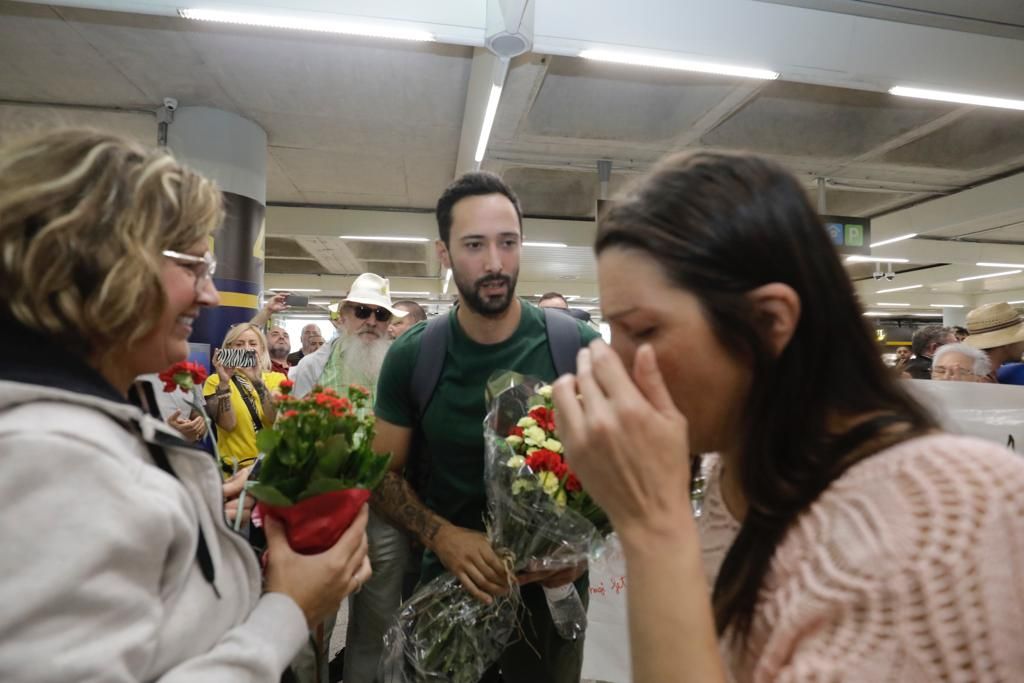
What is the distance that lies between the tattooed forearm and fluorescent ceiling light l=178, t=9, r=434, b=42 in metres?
2.78

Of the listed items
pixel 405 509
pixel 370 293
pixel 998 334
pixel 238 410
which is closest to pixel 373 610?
pixel 405 509

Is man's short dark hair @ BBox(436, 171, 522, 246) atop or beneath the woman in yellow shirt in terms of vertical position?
atop

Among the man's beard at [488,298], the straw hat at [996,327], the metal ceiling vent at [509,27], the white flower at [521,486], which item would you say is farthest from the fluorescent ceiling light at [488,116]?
the straw hat at [996,327]

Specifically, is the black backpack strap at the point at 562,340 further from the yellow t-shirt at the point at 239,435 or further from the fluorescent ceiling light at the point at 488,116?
the fluorescent ceiling light at the point at 488,116

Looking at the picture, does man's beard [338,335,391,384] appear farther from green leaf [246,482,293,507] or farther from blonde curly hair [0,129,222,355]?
blonde curly hair [0,129,222,355]

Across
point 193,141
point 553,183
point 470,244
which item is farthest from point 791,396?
point 553,183

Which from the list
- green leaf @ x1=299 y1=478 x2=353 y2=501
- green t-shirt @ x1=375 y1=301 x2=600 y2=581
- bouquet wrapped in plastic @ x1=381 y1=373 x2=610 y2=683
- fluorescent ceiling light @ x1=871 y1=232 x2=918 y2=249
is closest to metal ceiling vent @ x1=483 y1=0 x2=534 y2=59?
green t-shirt @ x1=375 y1=301 x2=600 y2=581

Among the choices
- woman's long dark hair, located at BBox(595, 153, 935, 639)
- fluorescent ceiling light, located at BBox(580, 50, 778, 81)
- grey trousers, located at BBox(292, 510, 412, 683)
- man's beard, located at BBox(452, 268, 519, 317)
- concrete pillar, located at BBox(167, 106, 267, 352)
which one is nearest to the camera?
woman's long dark hair, located at BBox(595, 153, 935, 639)

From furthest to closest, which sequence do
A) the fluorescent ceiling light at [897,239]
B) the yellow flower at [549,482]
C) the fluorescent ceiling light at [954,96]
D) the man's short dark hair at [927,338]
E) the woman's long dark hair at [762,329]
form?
the fluorescent ceiling light at [897,239], the man's short dark hair at [927,338], the fluorescent ceiling light at [954,96], the yellow flower at [549,482], the woman's long dark hair at [762,329]

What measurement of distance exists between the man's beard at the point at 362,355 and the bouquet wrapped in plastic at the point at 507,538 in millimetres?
2209

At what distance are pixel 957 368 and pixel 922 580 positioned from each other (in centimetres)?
431

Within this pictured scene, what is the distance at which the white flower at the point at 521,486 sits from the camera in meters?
1.41

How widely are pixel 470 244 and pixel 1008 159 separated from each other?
305 inches

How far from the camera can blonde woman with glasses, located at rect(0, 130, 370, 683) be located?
0.66 metres
